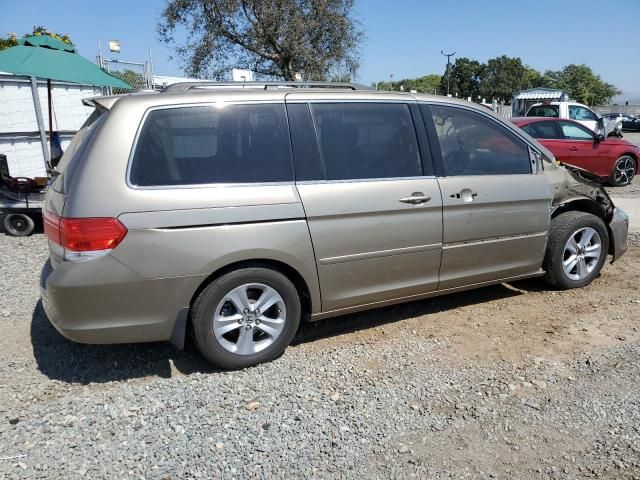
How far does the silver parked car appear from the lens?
2.95 m

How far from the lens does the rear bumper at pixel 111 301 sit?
2.90m

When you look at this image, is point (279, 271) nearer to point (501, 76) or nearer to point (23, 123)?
point (23, 123)

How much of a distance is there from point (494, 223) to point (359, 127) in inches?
53.8

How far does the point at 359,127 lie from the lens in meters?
3.67

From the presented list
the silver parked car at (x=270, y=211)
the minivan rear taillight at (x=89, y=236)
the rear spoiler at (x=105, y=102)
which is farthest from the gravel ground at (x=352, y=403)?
the rear spoiler at (x=105, y=102)

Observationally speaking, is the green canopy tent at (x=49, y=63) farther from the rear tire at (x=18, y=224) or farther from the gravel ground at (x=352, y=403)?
the gravel ground at (x=352, y=403)

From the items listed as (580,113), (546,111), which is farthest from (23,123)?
(580,113)

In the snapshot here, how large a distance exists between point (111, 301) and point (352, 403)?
1529mm

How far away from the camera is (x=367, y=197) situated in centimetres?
353

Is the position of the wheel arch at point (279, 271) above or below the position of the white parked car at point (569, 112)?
below

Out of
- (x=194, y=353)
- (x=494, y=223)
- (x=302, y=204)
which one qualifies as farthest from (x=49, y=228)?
(x=494, y=223)

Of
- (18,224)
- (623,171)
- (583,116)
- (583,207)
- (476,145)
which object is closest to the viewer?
(476,145)

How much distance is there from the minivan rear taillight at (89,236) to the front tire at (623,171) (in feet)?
37.3

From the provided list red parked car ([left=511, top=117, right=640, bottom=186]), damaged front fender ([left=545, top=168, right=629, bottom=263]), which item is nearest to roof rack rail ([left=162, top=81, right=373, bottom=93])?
damaged front fender ([left=545, top=168, right=629, bottom=263])
